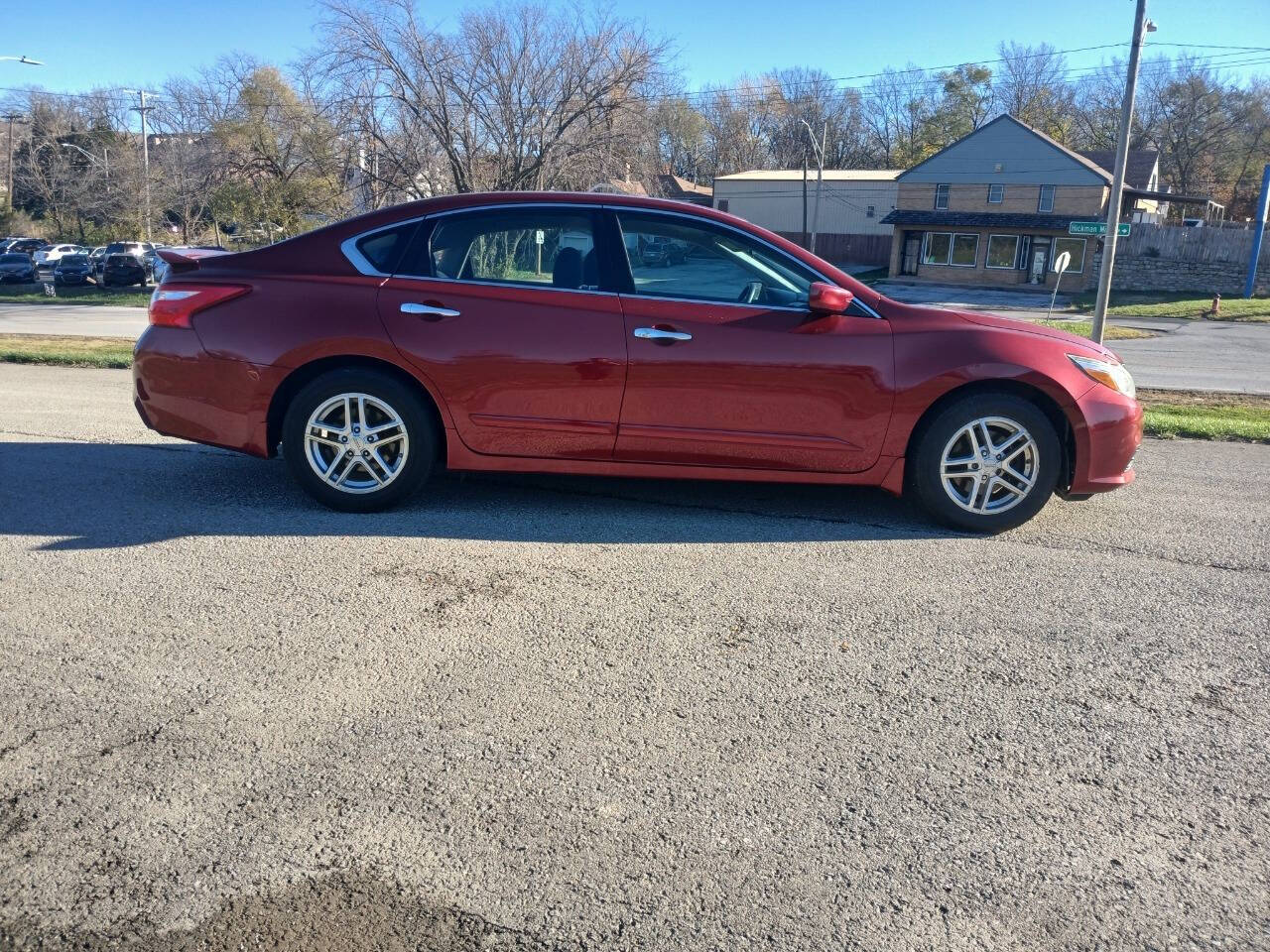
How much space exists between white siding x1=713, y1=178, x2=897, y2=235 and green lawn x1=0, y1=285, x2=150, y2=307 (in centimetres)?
4161

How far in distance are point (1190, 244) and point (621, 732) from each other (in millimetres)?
54713

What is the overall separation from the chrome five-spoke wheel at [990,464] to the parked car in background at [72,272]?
142 feet

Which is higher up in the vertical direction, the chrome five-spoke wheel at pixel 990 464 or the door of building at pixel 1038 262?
the door of building at pixel 1038 262

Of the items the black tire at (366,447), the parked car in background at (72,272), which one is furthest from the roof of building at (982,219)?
the black tire at (366,447)

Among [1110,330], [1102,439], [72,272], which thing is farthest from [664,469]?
[72,272]

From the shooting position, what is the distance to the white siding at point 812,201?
69000mm

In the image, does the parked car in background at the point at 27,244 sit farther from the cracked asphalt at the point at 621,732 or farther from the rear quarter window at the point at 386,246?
the cracked asphalt at the point at 621,732

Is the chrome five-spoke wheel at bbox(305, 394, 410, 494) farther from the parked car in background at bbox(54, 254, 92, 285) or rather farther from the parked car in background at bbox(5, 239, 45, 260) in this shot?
the parked car in background at bbox(5, 239, 45, 260)

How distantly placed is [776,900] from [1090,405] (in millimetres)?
3738

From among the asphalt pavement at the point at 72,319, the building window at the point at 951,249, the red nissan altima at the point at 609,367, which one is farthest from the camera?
the building window at the point at 951,249

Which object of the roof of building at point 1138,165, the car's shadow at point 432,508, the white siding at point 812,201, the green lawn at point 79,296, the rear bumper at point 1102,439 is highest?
the roof of building at point 1138,165

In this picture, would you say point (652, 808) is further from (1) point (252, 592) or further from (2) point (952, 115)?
(2) point (952, 115)

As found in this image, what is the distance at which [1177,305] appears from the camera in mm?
43312

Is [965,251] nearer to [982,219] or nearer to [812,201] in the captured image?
[982,219]
